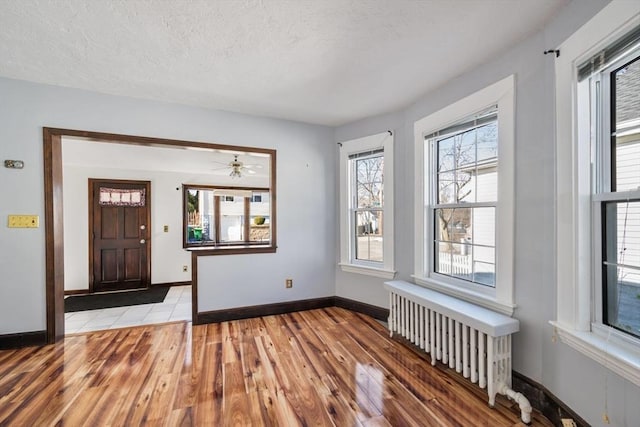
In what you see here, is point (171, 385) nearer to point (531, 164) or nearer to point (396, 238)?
point (396, 238)

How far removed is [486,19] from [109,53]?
2.66 m

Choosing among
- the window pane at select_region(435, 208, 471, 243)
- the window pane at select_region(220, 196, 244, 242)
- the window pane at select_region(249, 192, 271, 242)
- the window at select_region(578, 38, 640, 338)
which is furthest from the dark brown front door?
the window at select_region(578, 38, 640, 338)

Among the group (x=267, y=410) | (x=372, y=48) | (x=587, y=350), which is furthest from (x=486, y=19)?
(x=267, y=410)

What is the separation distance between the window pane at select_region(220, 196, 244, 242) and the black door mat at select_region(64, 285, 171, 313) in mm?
1687

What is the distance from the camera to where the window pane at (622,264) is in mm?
1258

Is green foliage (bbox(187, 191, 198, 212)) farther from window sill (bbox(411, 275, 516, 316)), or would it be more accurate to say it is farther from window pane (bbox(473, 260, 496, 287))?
window pane (bbox(473, 260, 496, 287))

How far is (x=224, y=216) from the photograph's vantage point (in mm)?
5973

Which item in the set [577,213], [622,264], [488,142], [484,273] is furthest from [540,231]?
[488,142]

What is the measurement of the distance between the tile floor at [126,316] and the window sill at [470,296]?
291 cm

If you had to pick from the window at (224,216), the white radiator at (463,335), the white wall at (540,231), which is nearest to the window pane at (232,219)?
the window at (224,216)

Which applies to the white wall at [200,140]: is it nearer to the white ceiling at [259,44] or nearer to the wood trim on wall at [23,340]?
the wood trim on wall at [23,340]

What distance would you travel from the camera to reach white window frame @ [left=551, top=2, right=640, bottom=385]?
1320mm

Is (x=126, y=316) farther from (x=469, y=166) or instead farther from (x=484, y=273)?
(x=469, y=166)

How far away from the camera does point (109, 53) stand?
77.9 inches
